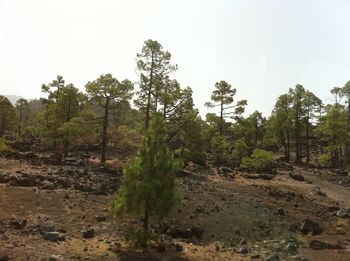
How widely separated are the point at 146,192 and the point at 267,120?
52425 mm

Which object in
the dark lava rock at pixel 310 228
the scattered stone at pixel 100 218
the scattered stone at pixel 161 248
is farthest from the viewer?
the dark lava rock at pixel 310 228

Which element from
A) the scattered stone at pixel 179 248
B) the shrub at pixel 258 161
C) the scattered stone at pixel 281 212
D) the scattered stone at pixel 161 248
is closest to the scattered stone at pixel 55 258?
the scattered stone at pixel 161 248

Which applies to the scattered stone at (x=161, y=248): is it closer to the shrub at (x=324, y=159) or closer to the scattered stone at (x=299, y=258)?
the scattered stone at (x=299, y=258)

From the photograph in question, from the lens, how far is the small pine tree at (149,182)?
70.0 ft

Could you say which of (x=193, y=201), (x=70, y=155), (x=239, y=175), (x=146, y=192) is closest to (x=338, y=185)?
(x=239, y=175)

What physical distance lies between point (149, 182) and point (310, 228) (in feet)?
43.6

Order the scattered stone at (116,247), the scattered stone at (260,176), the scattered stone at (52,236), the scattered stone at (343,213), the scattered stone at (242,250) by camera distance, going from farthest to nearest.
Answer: the scattered stone at (260,176), the scattered stone at (343,213), the scattered stone at (242,250), the scattered stone at (52,236), the scattered stone at (116,247)

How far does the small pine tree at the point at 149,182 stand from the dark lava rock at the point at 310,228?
447 inches

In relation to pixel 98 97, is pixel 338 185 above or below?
below

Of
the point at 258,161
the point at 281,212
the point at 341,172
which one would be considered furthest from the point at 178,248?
the point at 341,172

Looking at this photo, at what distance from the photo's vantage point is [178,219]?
93.9 feet

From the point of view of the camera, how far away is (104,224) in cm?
2592

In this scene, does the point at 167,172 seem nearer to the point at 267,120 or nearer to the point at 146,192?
the point at 146,192

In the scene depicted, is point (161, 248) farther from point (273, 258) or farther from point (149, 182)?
point (273, 258)
